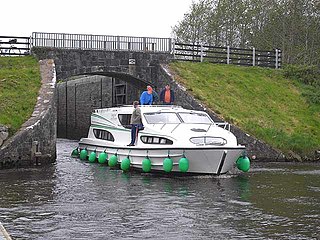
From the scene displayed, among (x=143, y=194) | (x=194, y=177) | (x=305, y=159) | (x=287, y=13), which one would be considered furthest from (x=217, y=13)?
(x=143, y=194)

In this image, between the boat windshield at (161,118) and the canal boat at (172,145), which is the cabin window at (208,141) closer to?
the canal boat at (172,145)

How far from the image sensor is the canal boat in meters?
19.1

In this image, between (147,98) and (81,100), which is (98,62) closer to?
(147,98)

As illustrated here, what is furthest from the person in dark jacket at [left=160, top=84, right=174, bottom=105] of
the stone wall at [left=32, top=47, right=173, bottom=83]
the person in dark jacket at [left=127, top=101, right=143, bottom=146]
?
the stone wall at [left=32, top=47, right=173, bottom=83]

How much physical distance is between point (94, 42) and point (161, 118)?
35.2 ft

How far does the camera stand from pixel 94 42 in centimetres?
3083

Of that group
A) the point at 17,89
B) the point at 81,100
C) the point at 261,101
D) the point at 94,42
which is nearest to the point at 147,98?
the point at 17,89

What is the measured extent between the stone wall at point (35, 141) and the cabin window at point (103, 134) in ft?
7.04

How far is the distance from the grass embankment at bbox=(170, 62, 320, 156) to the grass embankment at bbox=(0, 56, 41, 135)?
296 inches

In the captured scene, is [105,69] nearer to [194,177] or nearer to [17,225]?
[194,177]

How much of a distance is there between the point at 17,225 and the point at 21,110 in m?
12.9

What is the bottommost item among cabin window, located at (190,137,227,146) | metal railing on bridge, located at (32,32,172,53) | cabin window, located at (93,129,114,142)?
cabin window, located at (93,129,114,142)

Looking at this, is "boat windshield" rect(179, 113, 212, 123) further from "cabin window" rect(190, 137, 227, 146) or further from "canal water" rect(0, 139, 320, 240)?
"canal water" rect(0, 139, 320, 240)

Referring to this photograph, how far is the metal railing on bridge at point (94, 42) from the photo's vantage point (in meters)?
30.3
